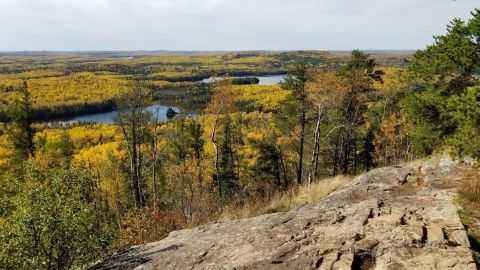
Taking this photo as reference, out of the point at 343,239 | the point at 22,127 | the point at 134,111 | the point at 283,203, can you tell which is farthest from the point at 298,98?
the point at 22,127

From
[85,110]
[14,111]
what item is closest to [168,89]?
[85,110]

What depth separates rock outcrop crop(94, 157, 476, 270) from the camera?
27.4ft

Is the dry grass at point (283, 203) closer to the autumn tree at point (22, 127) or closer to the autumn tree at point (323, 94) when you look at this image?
the autumn tree at point (323, 94)

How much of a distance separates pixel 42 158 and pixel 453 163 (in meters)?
36.5

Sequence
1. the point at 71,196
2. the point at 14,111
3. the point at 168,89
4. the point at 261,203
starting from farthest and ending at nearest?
the point at 168,89 → the point at 14,111 → the point at 261,203 → the point at 71,196

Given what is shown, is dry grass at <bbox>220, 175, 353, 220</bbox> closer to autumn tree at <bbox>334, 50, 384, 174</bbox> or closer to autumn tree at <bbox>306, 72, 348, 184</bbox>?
autumn tree at <bbox>306, 72, 348, 184</bbox>

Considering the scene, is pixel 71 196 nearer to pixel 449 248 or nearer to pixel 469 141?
pixel 449 248

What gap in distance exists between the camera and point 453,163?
50.5ft

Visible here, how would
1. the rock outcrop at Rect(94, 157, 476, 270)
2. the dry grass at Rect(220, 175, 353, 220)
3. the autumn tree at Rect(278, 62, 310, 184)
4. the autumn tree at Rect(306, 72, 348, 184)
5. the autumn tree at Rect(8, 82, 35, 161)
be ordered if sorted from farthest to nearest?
the autumn tree at Rect(8, 82, 35, 161), the autumn tree at Rect(278, 62, 310, 184), the autumn tree at Rect(306, 72, 348, 184), the dry grass at Rect(220, 175, 353, 220), the rock outcrop at Rect(94, 157, 476, 270)

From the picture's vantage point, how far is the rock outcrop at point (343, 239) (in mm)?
8352

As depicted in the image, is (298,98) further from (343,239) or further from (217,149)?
(343,239)

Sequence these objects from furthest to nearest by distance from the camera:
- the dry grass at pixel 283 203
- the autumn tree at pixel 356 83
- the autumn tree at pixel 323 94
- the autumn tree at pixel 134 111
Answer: the autumn tree at pixel 356 83 → the autumn tree at pixel 323 94 → the autumn tree at pixel 134 111 → the dry grass at pixel 283 203

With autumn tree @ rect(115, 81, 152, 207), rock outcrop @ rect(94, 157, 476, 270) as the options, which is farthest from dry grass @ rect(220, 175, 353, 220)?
autumn tree @ rect(115, 81, 152, 207)

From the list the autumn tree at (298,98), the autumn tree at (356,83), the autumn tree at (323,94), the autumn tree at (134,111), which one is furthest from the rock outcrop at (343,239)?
the autumn tree at (356,83)
